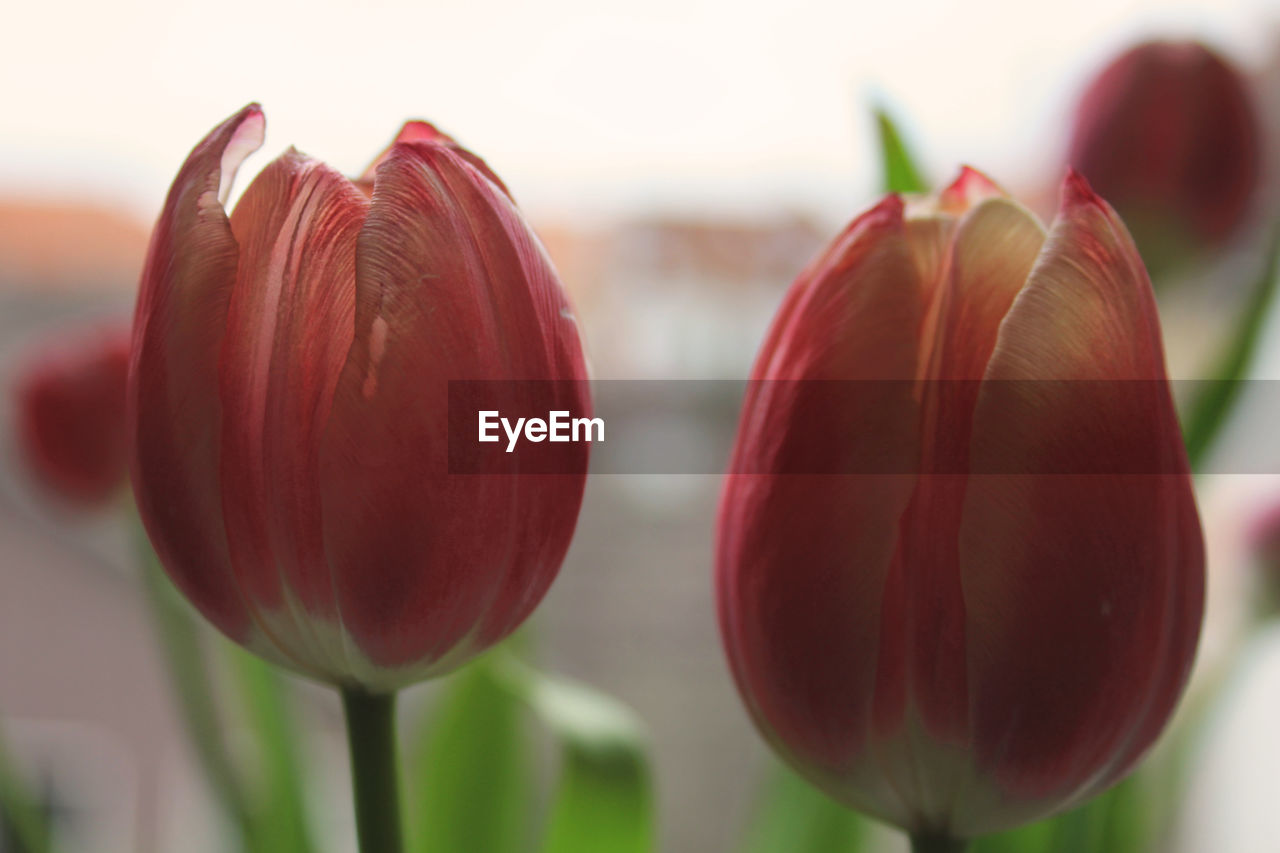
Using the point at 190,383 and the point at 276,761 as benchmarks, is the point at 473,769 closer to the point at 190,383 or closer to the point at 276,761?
the point at 276,761

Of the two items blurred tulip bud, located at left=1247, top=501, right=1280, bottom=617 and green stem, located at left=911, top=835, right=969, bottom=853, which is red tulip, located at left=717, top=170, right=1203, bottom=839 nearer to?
green stem, located at left=911, top=835, right=969, bottom=853

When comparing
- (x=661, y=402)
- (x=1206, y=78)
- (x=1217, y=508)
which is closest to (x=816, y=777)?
(x=1206, y=78)

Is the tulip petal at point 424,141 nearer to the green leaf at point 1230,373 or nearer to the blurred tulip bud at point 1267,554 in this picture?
the green leaf at point 1230,373

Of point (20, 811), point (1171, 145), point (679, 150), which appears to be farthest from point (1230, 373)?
point (679, 150)

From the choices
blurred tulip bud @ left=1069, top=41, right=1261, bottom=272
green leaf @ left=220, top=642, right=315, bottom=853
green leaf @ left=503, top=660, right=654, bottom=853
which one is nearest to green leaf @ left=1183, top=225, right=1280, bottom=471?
blurred tulip bud @ left=1069, top=41, right=1261, bottom=272

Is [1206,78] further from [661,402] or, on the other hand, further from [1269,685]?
[661,402]
